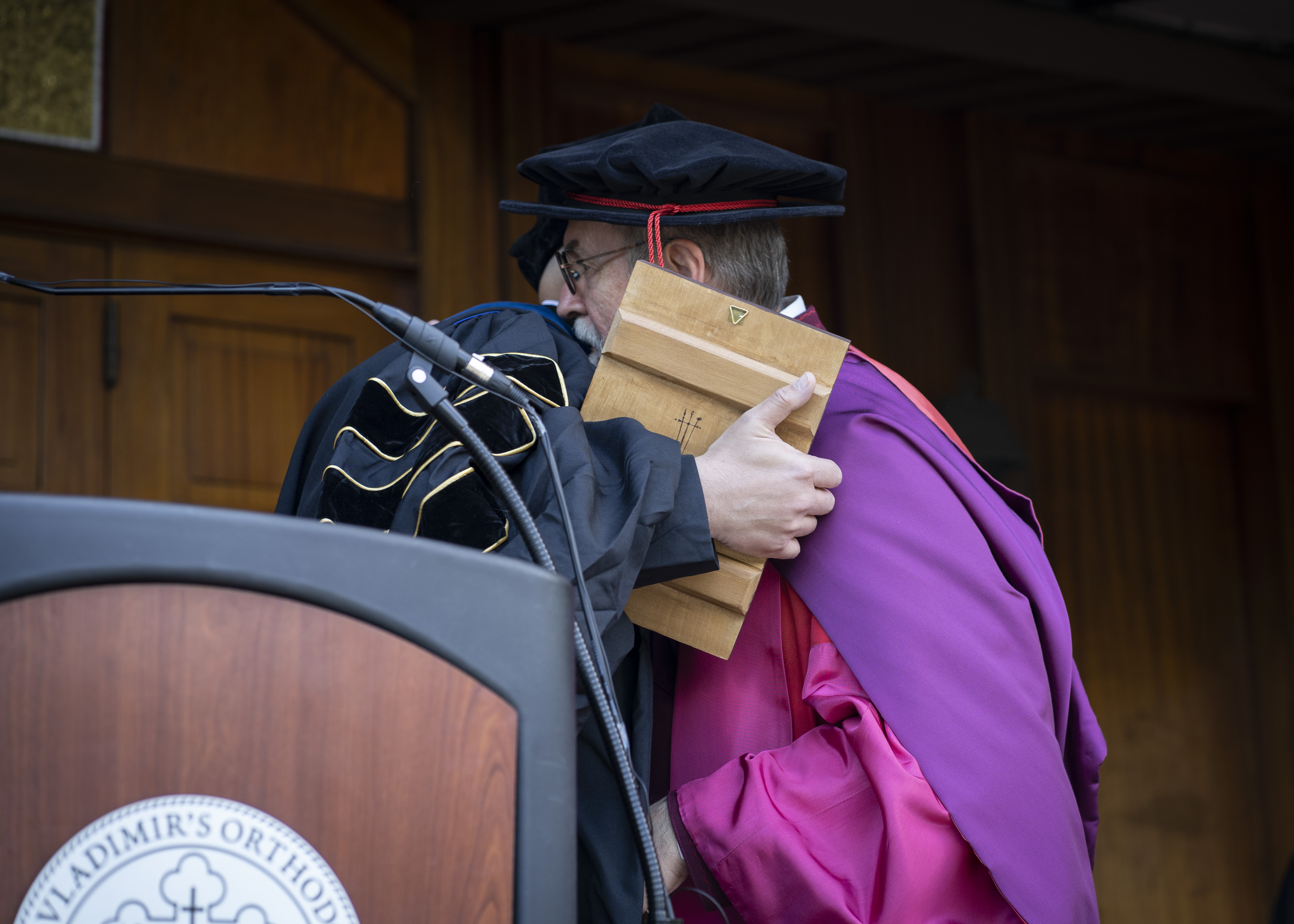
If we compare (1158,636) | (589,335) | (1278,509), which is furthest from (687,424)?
(1278,509)

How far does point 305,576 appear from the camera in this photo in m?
0.89

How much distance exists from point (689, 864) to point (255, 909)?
31.2 inches

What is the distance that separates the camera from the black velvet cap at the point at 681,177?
70.3 inches

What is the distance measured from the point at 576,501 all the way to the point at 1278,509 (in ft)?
13.8

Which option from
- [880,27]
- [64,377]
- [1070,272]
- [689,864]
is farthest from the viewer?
[1070,272]

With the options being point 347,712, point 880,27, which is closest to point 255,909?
point 347,712

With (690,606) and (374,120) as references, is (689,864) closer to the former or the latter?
(690,606)

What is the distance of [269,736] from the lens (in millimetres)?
873

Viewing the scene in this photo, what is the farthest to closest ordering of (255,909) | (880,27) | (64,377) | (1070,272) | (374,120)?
(1070,272)
(880,27)
(374,120)
(64,377)
(255,909)

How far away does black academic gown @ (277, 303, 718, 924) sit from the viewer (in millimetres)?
1409

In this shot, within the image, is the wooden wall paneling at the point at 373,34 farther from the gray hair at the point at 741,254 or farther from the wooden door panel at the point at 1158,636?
the wooden door panel at the point at 1158,636

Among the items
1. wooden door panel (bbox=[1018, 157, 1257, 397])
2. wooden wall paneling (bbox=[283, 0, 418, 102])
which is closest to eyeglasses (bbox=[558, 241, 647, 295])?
wooden wall paneling (bbox=[283, 0, 418, 102])

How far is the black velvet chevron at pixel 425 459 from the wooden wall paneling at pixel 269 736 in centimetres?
50

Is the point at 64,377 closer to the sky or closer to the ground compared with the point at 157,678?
closer to the sky
